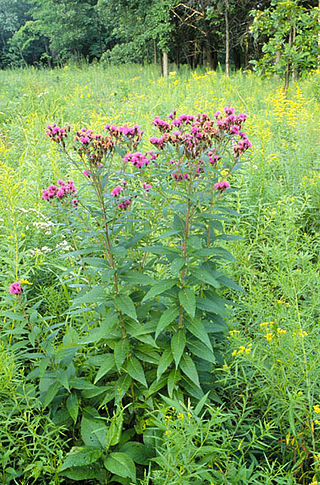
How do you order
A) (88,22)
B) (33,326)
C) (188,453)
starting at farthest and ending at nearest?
(88,22) → (33,326) → (188,453)

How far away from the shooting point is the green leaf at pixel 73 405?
6.21ft

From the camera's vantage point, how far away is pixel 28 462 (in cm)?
188

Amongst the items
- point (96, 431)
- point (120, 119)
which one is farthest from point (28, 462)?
point (120, 119)

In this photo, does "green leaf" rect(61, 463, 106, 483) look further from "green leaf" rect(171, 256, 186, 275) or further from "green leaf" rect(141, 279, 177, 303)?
"green leaf" rect(171, 256, 186, 275)

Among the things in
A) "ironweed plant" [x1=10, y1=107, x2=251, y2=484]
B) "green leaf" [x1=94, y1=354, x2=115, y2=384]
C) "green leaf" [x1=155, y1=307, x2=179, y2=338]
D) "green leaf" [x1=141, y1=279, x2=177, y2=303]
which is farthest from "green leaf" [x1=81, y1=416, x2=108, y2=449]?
"green leaf" [x1=141, y1=279, x2=177, y2=303]

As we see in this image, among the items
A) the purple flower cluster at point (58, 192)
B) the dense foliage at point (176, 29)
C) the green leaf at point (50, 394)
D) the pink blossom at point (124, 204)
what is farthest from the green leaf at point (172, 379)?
the dense foliage at point (176, 29)

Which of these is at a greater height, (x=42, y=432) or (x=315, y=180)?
(x=315, y=180)

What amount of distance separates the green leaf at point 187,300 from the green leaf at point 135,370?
464mm

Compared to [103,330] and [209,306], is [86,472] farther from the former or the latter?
[209,306]

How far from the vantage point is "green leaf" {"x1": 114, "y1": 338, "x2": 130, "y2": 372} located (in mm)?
1847

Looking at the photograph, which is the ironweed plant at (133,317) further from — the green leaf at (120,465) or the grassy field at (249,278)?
the grassy field at (249,278)

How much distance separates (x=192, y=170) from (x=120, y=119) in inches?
206

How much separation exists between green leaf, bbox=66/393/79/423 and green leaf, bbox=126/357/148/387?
33 centimetres

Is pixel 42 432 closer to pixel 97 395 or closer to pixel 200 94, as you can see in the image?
pixel 97 395
